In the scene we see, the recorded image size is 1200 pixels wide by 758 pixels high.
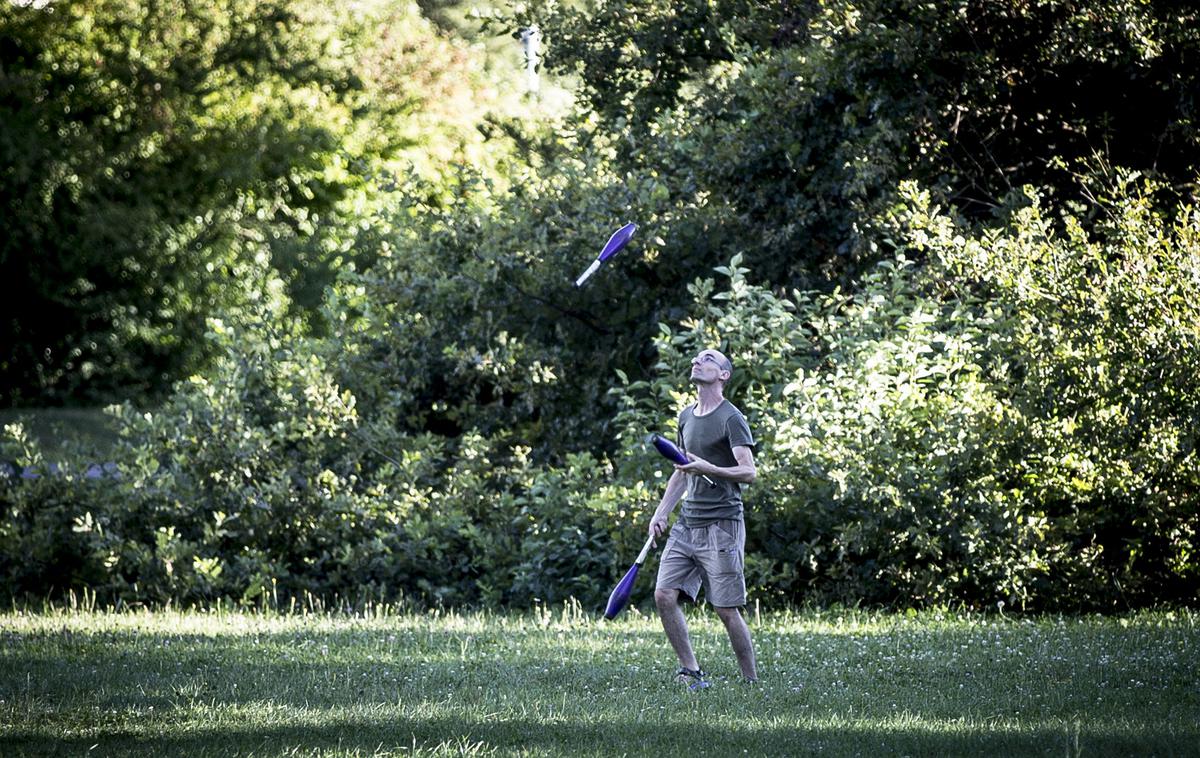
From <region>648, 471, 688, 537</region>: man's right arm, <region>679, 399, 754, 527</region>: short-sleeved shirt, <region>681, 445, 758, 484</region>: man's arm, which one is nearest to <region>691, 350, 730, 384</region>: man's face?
<region>679, 399, 754, 527</region>: short-sleeved shirt

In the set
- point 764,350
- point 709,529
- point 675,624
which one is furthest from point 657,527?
→ point 764,350

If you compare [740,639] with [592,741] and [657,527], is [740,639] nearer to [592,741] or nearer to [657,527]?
[657,527]

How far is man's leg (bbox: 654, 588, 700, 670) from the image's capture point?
7094 mm

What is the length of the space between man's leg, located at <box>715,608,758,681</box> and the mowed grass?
0.11 m

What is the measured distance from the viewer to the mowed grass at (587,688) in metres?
5.86

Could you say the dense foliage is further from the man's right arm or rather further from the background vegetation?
the man's right arm

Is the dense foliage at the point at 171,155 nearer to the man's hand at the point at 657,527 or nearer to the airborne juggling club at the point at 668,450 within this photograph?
the man's hand at the point at 657,527

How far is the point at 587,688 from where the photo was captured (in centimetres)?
708

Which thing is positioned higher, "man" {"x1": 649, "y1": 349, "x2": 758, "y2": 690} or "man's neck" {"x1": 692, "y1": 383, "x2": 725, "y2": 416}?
"man's neck" {"x1": 692, "y1": 383, "x2": 725, "y2": 416}

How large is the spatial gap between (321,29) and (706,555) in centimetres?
1990

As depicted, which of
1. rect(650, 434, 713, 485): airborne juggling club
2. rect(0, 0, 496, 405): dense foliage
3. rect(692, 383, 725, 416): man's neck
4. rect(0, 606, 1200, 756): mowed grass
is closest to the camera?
rect(0, 606, 1200, 756): mowed grass

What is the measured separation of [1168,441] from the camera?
946 centimetres

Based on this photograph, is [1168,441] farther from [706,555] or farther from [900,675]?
[706,555]

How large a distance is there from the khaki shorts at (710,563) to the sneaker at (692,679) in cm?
37
